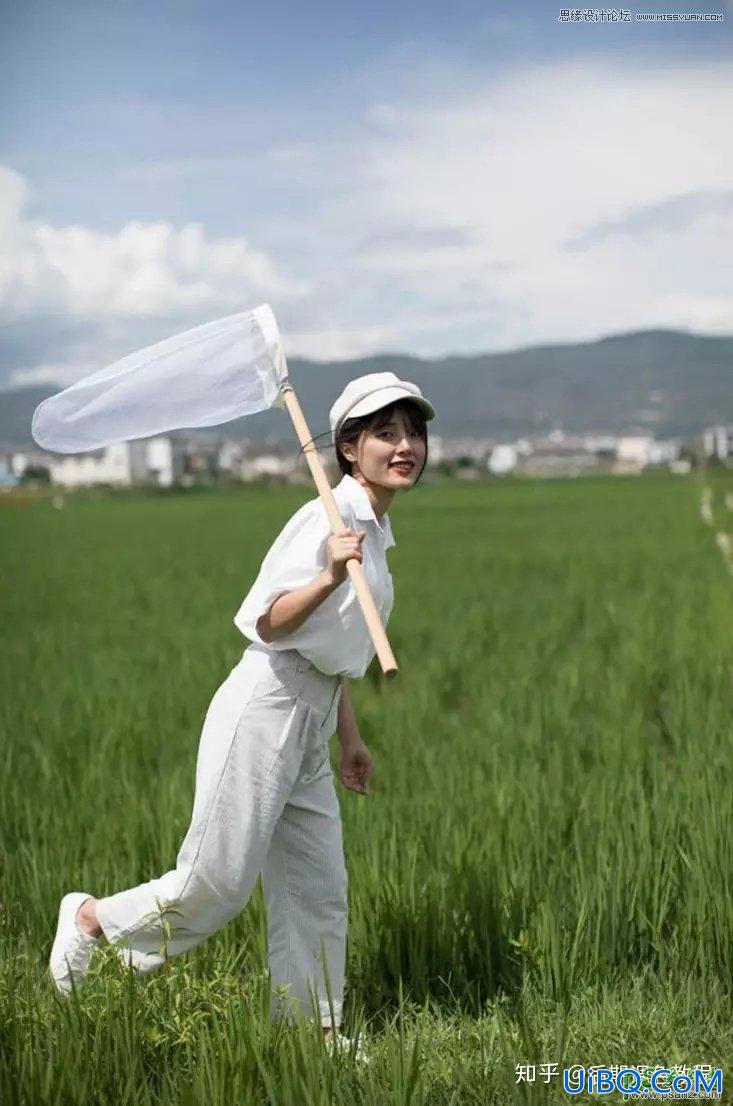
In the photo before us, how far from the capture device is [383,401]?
2.52 meters

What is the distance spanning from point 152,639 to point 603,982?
640 centimetres

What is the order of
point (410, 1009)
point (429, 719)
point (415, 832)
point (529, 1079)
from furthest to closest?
1. point (429, 719)
2. point (415, 832)
3. point (410, 1009)
4. point (529, 1079)

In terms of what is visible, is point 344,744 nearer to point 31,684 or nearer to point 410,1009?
point 410,1009

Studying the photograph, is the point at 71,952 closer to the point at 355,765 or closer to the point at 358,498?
the point at 355,765

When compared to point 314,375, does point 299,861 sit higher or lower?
lower

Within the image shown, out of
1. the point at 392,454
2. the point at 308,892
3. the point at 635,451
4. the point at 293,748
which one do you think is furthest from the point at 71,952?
the point at 635,451

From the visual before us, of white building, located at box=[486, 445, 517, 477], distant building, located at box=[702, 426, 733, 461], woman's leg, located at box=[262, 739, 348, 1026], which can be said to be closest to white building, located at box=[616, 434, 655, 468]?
white building, located at box=[486, 445, 517, 477]

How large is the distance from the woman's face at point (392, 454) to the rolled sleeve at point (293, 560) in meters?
0.12

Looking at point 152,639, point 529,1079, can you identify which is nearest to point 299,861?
point 529,1079

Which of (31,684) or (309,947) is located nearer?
(309,947)

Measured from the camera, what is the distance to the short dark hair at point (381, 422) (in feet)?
8.42

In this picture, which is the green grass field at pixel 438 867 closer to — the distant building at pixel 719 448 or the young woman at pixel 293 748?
the young woman at pixel 293 748

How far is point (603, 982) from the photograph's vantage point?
293cm

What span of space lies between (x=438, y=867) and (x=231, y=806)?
1.03 metres
